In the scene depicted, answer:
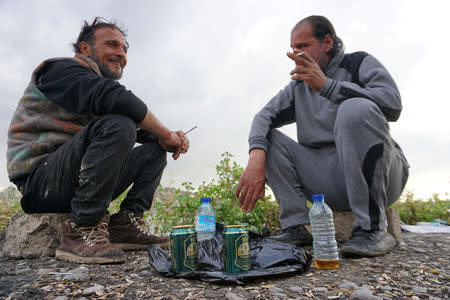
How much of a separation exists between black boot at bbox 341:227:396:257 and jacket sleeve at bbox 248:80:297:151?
1227 mm

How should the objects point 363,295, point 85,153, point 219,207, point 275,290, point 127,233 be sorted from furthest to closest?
point 219,207
point 127,233
point 85,153
point 275,290
point 363,295

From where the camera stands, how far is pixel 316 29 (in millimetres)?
3410

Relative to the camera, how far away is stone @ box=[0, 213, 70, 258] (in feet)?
9.87

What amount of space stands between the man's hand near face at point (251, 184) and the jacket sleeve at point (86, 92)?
44.1 inches

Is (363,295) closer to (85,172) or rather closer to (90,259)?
(90,259)

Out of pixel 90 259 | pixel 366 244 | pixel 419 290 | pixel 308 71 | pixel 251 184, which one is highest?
pixel 308 71

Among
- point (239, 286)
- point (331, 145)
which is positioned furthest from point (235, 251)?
point (331, 145)

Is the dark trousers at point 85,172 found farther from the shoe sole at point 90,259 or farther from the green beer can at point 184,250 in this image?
the green beer can at point 184,250

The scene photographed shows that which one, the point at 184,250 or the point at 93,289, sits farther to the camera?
the point at 184,250

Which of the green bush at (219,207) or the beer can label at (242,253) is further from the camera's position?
the green bush at (219,207)

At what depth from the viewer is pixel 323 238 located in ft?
7.78

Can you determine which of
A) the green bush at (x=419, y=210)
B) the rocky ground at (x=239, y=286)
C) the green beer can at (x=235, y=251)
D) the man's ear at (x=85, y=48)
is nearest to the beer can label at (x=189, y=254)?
the rocky ground at (x=239, y=286)

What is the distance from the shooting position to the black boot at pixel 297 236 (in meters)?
3.00

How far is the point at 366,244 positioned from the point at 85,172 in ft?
7.73
